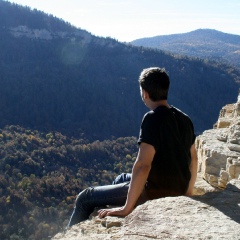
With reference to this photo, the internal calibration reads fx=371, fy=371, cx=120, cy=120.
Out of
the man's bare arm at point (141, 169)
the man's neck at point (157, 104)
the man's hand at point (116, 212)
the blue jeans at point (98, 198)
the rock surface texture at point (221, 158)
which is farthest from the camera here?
the rock surface texture at point (221, 158)

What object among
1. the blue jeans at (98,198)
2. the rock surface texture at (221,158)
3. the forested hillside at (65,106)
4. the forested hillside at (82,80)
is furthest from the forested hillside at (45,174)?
the blue jeans at (98,198)

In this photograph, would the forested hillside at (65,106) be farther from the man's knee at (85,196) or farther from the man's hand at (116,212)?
the man's hand at (116,212)

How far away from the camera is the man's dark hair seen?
3293mm

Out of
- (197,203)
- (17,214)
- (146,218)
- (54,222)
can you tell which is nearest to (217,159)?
(197,203)

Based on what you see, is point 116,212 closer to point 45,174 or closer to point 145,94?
point 145,94

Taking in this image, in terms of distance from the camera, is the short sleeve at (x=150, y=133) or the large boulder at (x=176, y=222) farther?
the short sleeve at (x=150, y=133)

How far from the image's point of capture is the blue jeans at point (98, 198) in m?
3.71

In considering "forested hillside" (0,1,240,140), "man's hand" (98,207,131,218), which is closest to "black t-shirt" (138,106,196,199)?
"man's hand" (98,207,131,218)

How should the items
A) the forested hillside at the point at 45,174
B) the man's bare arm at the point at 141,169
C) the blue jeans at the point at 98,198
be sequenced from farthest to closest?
1. the forested hillside at the point at 45,174
2. the blue jeans at the point at 98,198
3. the man's bare arm at the point at 141,169

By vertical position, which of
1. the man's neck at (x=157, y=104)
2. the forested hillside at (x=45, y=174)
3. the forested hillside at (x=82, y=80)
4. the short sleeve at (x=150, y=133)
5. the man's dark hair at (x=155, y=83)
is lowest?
the forested hillside at (x=45, y=174)

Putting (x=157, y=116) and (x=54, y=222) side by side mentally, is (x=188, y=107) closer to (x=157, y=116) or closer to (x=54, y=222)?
(x=54, y=222)

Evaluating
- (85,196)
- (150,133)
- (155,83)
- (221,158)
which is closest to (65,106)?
(221,158)

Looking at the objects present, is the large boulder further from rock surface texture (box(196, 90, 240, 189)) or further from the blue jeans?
rock surface texture (box(196, 90, 240, 189))

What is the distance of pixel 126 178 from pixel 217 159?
1878 mm
